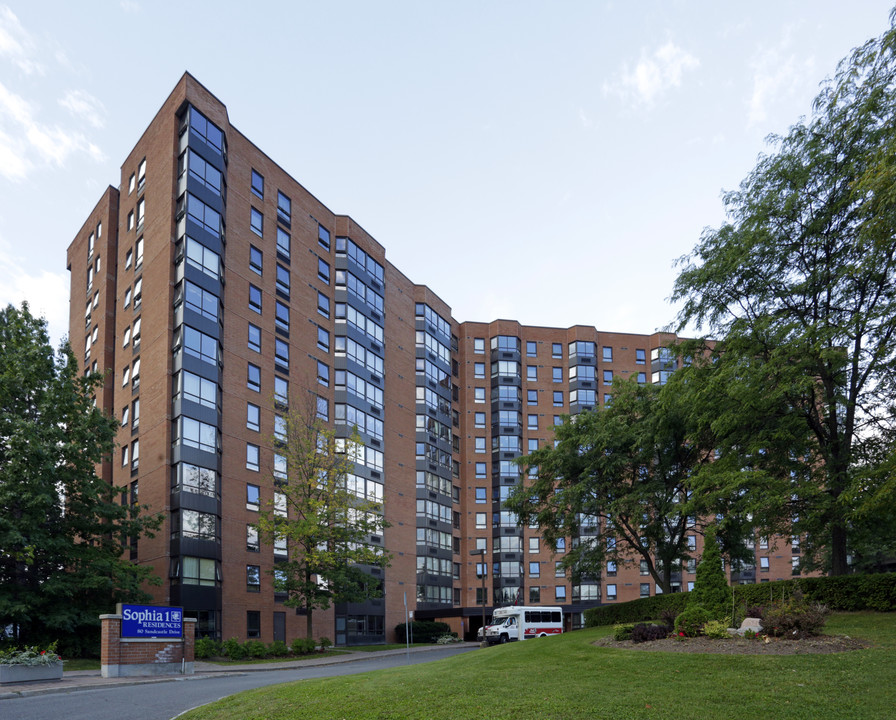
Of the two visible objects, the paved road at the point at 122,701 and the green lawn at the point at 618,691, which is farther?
the paved road at the point at 122,701

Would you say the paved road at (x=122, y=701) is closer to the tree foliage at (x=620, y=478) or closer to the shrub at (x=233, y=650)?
the shrub at (x=233, y=650)

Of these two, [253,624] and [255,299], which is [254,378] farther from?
[253,624]

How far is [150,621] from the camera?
88.2 ft

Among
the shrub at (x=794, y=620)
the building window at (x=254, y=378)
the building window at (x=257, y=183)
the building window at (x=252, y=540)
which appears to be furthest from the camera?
the building window at (x=257, y=183)

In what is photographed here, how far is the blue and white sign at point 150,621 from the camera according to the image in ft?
85.8

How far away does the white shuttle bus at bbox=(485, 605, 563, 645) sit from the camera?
153 feet

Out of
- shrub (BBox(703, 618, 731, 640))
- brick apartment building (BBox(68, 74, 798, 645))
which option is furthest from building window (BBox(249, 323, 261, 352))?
shrub (BBox(703, 618, 731, 640))

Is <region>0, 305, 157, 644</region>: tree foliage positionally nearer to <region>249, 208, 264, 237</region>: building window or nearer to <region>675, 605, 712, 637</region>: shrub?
<region>249, 208, 264, 237</region>: building window

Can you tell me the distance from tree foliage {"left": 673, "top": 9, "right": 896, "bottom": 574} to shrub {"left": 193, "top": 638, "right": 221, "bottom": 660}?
2296 centimetres

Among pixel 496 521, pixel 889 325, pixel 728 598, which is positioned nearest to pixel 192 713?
pixel 728 598

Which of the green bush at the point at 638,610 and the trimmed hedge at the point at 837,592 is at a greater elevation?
the trimmed hedge at the point at 837,592

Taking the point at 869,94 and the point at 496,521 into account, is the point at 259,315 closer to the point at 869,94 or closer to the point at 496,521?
the point at 869,94

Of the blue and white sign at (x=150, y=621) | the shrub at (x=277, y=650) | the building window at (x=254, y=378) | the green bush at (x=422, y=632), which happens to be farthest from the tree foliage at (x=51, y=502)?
the green bush at (x=422, y=632)

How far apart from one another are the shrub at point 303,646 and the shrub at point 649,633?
2610 centimetres
